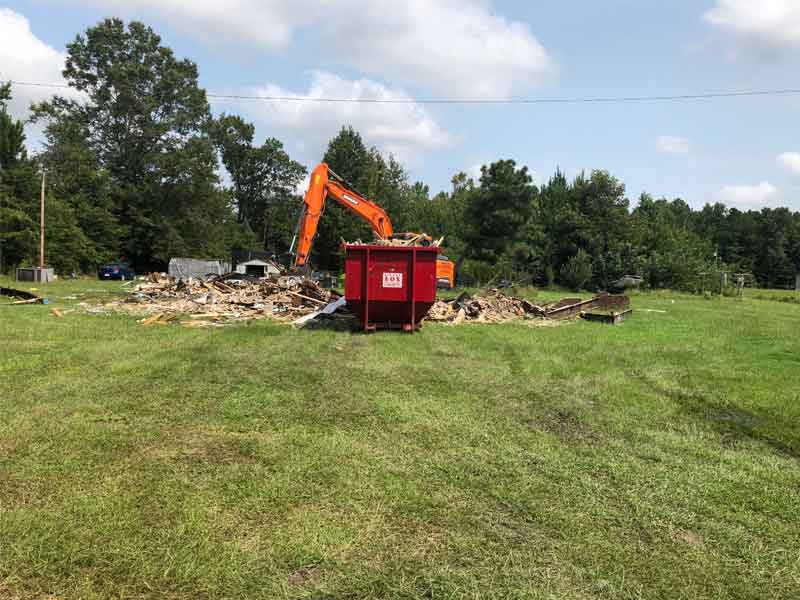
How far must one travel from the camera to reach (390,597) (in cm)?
260

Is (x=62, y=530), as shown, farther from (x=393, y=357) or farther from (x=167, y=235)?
(x=167, y=235)

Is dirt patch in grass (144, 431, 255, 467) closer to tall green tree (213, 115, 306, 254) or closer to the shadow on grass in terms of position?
the shadow on grass

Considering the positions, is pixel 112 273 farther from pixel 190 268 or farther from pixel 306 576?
pixel 306 576

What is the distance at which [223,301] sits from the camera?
16328mm

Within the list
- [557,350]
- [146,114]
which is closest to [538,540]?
[557,350]

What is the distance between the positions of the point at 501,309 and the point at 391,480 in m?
12.2

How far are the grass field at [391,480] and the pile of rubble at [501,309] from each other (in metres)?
6.40

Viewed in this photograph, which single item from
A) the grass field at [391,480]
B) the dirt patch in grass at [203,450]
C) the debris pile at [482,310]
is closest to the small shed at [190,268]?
the debris pile at [482,310]

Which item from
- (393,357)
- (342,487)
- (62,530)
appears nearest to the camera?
(62,530)

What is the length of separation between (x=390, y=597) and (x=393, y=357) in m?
6.25

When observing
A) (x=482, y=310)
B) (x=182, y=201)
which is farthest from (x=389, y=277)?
(x=182, y=201)

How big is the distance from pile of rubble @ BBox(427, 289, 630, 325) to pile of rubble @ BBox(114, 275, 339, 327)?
358cm

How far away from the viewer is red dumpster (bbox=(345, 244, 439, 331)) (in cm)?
1152

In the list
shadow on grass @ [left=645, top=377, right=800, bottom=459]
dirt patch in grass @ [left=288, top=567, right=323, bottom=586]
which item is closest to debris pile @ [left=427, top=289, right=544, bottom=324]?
shadow on grass @ [left=645, top=377, right=800, bottom=459]
